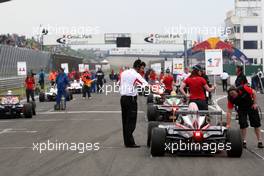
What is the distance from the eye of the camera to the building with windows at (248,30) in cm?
10119

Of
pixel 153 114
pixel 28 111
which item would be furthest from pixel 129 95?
pixel 28 111

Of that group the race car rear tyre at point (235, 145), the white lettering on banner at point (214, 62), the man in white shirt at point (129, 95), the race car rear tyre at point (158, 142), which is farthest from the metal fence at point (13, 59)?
the race car rear tyre at point (235, 145)

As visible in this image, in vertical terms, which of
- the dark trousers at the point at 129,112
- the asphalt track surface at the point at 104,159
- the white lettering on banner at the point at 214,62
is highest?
the white lettering on banner at the point at 214,62

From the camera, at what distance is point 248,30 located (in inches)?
4031

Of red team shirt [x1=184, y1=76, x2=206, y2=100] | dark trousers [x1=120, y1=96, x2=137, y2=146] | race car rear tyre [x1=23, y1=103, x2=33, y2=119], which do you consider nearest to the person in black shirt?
red team shirt [x1=184, y1=76, x2=206, y2=100]

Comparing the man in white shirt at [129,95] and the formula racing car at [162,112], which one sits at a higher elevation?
the man in white shirt at [129,95]

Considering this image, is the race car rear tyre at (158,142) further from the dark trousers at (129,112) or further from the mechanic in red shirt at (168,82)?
the mechanic in red shirt at (168,82)

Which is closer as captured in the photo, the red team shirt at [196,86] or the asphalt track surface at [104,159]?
the asphalt track surface at [104,159]

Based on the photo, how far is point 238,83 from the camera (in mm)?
15016

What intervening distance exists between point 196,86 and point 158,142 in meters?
2.65

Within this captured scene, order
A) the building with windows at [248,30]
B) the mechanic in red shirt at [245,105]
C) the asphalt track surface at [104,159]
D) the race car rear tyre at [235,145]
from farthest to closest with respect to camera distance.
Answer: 1. the building with windows at [248,30]
2. the mechanic in red shirt at [245,105]
3. the race car rear tyre at [235,145]
4. the asphalt track surface at [104,159]

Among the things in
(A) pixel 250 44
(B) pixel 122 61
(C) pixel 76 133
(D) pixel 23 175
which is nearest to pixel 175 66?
(C) pixel 76 133

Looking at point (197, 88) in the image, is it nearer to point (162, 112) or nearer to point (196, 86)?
point (196, 86)

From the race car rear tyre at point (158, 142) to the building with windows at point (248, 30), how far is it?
8957 centimetres
